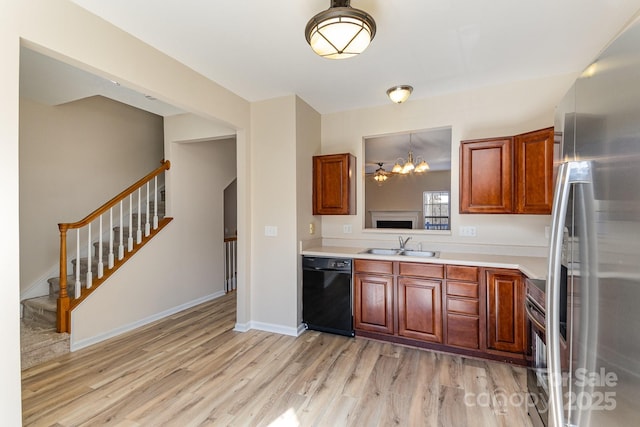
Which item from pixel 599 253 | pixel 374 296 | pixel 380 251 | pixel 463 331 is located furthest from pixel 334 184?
pixel 599 253

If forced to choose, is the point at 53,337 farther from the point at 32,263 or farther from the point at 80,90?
the point at 80,90

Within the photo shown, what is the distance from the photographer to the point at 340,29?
1731mm

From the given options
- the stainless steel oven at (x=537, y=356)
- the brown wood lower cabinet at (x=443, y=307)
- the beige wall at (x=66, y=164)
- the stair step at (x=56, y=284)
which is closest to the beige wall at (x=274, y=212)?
the brown wood lower cabinet at (x=443, y=307)

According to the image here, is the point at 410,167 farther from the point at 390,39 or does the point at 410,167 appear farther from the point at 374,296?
the point at 390,39

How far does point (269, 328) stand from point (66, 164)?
133 inches

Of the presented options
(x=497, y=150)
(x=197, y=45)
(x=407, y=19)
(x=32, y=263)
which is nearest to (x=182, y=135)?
(x=197, y=45)

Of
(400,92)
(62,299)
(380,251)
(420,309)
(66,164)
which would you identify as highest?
(400,92)

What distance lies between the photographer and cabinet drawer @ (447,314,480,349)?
2.69 meters

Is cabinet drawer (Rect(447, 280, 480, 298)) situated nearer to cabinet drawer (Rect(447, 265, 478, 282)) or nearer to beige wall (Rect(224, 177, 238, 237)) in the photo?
cabinet drawer (Rect(447, 265, 478, 282))

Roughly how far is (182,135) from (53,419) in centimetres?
324

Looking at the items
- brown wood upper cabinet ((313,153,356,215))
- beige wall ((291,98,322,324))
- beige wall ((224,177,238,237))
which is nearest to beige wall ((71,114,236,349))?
beige wall ((291,98,322,324))

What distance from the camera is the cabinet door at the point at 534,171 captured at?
2449mm

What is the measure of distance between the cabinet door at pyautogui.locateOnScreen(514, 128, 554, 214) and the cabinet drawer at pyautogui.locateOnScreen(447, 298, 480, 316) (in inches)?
37.9

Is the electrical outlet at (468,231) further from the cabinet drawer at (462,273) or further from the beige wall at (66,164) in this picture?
the beige wall at (66,164)
